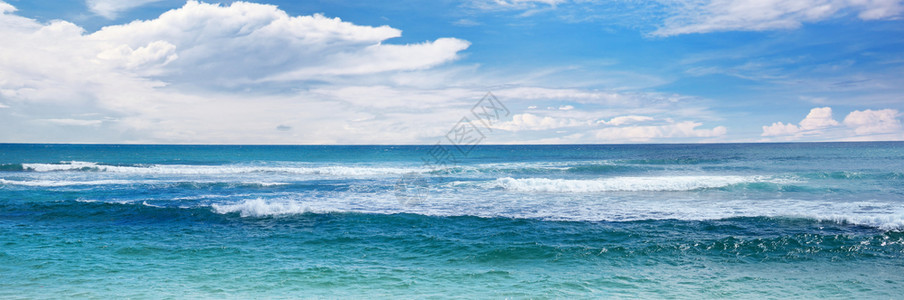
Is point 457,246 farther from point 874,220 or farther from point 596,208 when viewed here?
point 874,220

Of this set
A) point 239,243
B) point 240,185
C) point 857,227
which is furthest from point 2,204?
point 857,227

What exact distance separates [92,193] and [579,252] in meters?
20.2

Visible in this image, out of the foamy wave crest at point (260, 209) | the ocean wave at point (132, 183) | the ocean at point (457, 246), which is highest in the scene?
the ocean wave at point (132, 183)

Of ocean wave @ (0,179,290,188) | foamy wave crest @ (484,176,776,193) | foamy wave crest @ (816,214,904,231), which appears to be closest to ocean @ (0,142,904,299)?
foamy wave crest @ (816,214,904,231)

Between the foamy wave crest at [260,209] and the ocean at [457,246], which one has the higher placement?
the foamy wave crest at [260,209]

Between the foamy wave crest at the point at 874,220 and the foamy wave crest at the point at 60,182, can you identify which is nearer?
the foamy wave crest at the point at 874,220

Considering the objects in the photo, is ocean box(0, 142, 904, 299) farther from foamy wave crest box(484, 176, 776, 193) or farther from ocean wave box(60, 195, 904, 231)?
foamy wave crest box(484, 176, 776, 193)

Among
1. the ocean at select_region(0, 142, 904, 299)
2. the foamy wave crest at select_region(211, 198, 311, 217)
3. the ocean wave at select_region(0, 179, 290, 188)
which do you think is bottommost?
the ocean at select_region(0, 142, 904, 299)

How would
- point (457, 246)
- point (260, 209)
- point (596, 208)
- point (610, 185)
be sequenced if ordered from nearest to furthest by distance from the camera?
point (457, 246) < point (260, 209) < point (596, 208) < point (610, 185)

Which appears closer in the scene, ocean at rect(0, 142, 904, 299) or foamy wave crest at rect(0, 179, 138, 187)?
ocean at rect(0, 142, 904, 299)

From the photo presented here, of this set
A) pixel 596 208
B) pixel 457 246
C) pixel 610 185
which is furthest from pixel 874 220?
pixel 457 246

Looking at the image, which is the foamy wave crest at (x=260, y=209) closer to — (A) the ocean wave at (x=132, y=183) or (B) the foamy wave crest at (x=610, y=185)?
(A) the ocean wave at (x=132, y=183)

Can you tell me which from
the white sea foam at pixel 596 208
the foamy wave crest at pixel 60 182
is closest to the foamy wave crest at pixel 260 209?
the white sea foam at pixel 596 208

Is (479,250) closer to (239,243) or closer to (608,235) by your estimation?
(608,235)
